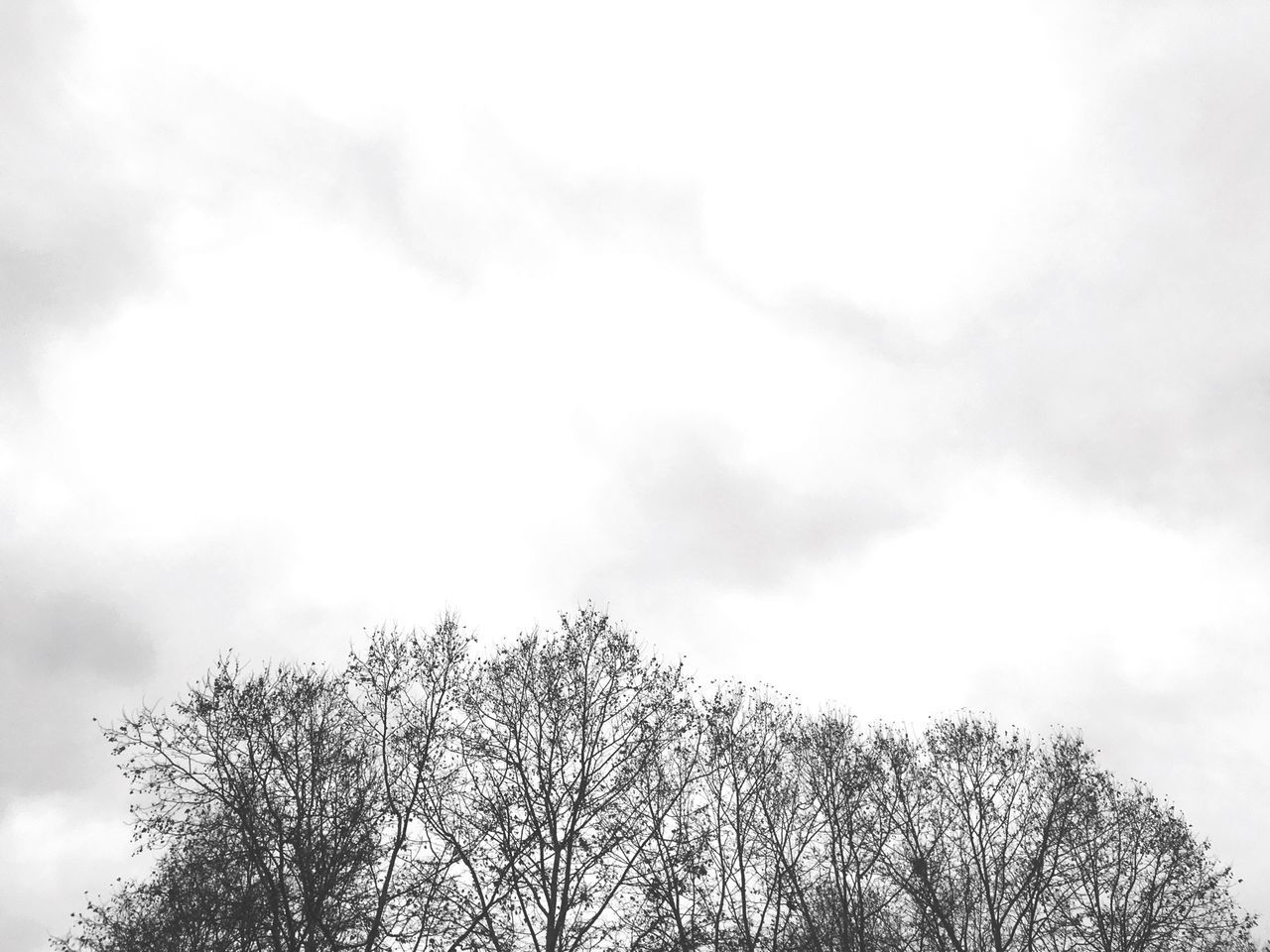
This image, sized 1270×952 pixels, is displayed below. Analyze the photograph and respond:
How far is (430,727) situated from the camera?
957 inches

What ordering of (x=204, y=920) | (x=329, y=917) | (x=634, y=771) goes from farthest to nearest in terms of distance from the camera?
(x=634, y=771) < (x=329, y=917) < (x=204, y=920)

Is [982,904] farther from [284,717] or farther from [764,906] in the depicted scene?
[284,717]

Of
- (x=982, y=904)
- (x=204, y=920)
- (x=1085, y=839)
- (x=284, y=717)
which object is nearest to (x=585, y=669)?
(x=284, y=717)

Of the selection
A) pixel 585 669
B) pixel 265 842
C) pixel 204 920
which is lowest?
pixel 204 920

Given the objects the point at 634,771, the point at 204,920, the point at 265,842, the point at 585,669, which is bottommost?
the point at 204,920

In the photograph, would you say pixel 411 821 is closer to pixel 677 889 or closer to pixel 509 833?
pixel 509 833

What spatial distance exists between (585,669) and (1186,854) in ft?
71.2

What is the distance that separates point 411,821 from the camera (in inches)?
899

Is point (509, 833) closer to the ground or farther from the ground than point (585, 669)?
closer to the ground

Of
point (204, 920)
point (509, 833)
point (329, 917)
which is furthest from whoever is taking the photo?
point (509, 833)

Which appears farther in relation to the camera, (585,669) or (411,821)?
(585,669)

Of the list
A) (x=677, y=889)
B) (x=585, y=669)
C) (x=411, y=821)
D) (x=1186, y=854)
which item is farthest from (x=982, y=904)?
(x=411, y=821)

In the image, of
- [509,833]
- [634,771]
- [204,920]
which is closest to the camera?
[204,920]

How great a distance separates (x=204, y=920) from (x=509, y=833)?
737cm
